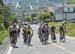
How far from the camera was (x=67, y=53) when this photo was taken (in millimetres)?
23500

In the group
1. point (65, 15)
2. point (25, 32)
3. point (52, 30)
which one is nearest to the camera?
point (25, 32)

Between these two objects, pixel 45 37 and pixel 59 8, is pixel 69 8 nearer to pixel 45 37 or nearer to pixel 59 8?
pixel 59 8

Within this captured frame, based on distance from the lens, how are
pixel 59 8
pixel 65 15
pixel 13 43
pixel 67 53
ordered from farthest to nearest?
1. pixel 59 8
2. pixel 65 15
3. pixel 13 43
4. pixel 67 53

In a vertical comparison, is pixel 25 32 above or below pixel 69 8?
above

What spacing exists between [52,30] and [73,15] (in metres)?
105

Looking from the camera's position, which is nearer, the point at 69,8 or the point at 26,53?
the point at 26,53

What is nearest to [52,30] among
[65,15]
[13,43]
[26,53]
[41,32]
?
[41,32]

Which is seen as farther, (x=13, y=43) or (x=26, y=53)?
(x=13, y=43)

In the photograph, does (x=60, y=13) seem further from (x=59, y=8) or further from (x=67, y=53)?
(x=67, y=53)

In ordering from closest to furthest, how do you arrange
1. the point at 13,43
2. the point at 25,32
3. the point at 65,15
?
the point at 13,43
the point at 25,32
the point at 65,15

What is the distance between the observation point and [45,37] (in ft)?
111

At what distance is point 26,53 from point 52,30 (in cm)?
1296

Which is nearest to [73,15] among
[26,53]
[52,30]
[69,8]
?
[69,8]

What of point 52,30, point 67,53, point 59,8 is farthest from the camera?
point 59,8
